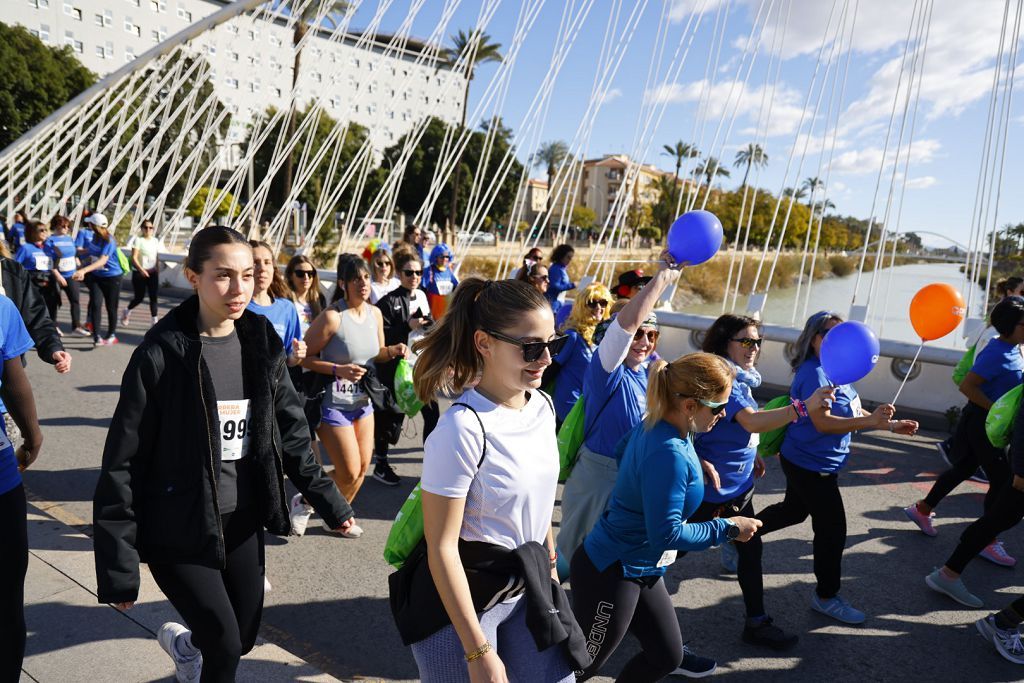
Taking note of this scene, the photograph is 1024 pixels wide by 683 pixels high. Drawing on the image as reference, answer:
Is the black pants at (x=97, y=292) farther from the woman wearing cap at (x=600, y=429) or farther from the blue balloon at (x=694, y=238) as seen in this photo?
the blue balloon at (x=694, y=238)

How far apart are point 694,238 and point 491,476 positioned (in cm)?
181

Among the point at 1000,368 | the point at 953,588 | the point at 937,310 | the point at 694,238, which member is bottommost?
the point at 953,588

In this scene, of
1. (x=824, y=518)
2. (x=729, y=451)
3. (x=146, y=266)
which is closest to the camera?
(x=729, y=451)

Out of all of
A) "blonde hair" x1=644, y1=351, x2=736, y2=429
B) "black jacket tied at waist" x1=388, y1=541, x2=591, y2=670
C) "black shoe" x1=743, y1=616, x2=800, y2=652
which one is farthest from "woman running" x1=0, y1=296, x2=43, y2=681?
"black shoe" x1=743, y1=616, x2=800, y2=652

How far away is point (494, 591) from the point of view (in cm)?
173

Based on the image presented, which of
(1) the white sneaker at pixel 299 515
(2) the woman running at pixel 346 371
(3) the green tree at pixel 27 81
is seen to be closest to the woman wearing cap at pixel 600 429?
(2) the woman running at pixel 346 371

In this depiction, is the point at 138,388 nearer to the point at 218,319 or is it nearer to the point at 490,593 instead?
the point at 218,319

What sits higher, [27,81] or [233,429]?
[27,81]

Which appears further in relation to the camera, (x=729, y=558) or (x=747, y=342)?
(x=729, y=558)

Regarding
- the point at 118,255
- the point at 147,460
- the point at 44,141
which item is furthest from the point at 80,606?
the point at 44,141

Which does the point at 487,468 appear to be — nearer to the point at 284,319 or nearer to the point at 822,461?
the point at 822,461

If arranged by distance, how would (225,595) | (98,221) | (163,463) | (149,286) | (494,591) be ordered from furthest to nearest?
1. (149,286)
2. (98,221)
3. (225,595)
4. (163,463)
5. (494,591)

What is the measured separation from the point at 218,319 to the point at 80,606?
1811mm

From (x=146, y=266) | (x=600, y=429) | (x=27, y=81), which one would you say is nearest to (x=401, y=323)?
(x=600, y=429)
